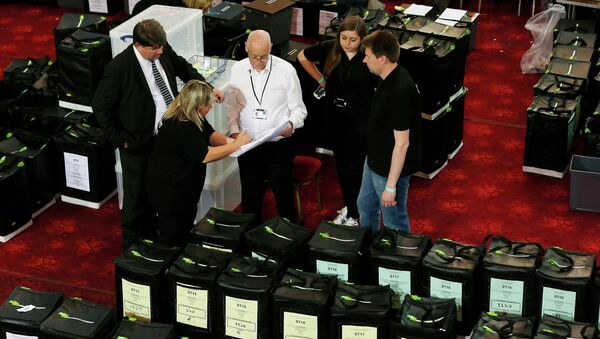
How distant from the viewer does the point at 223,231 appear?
5.21 m

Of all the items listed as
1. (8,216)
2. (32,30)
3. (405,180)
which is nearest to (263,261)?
(405,180)

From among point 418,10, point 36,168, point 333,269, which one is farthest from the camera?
point 418,10

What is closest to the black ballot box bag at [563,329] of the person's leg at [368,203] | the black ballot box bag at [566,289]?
the black ballot box bag at [566,289]

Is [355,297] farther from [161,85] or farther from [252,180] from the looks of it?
[161,85]

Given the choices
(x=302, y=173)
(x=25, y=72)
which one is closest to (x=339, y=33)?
(x=302, y=173)

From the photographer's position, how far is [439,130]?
6793 mm

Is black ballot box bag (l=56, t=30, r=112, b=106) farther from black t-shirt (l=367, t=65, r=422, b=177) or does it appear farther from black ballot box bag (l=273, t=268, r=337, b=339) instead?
black ballot box bag (l=273, t=268, r=337, b=339)

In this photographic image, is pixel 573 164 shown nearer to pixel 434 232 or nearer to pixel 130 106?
pixel 434 232

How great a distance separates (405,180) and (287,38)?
8.23 ft

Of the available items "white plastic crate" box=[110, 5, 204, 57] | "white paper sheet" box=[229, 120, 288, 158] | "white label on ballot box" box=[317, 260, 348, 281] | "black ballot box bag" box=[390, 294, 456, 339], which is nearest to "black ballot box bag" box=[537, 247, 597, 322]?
"black ballot box bag" box=[390, 294, 456, 339]

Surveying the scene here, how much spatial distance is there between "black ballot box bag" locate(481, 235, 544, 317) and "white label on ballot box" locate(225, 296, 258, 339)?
1110 millimetres

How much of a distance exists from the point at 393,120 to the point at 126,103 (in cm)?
148

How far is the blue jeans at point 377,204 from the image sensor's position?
543 centimetres

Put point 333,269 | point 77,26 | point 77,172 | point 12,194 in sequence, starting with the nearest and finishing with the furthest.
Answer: point 333,269 → point 12,194 → point 77,172 → point 77,26
